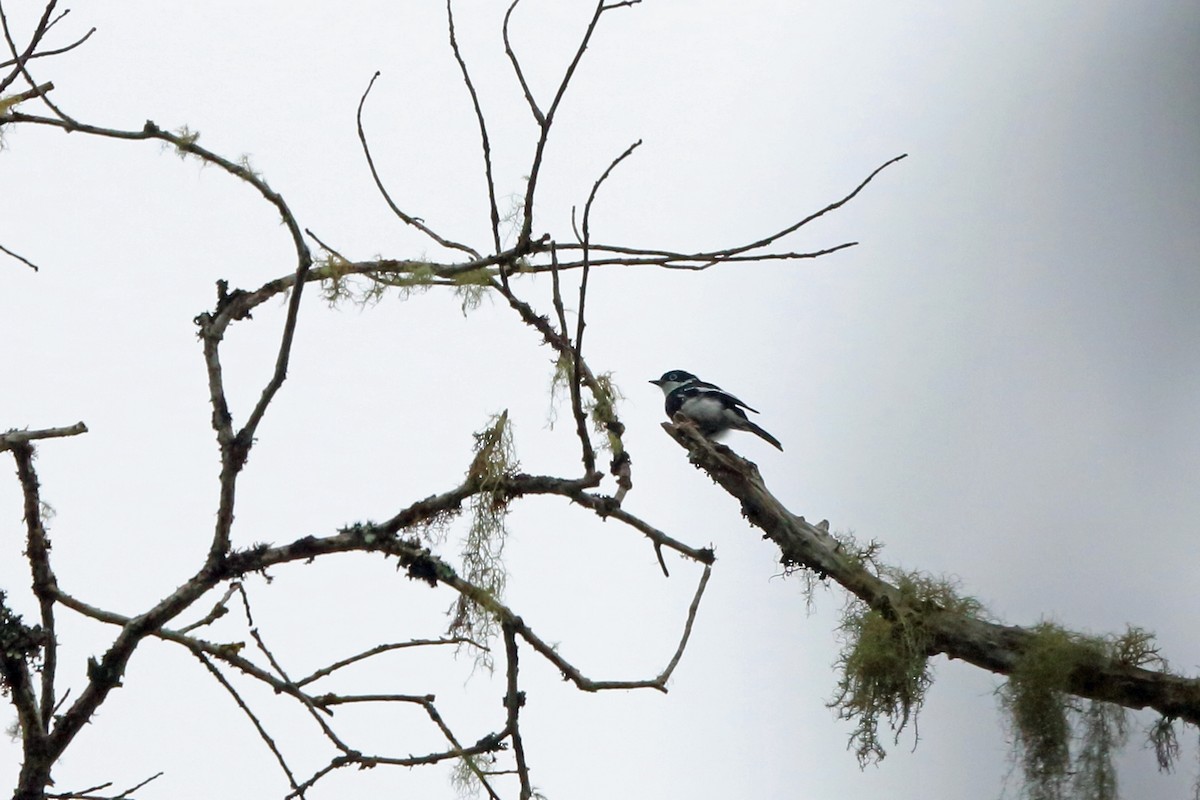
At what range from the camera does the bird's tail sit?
9.02ft

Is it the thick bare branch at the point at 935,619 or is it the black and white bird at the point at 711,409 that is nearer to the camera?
the thick bare branch at the point at 935,619

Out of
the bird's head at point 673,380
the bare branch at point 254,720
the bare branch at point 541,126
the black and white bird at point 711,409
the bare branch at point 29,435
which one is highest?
the bird's head at point 673,380

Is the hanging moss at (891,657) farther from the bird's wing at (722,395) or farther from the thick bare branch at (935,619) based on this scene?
the bird's wing at (722,395)

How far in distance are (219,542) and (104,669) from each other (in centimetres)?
23

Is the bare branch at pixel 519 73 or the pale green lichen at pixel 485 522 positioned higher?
the bare branch at pixel 519 73

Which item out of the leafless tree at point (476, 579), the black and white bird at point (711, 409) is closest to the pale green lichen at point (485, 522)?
the leafless tree at point (476, 579)

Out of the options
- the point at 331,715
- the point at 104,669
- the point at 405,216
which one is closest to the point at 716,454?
the point at 405,216

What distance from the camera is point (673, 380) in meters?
3.11

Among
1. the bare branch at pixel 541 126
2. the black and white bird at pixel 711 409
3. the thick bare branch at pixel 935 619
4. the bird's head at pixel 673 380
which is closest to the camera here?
the bare branch at pixel 541 126

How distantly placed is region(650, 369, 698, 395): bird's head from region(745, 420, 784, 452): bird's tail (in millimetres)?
324

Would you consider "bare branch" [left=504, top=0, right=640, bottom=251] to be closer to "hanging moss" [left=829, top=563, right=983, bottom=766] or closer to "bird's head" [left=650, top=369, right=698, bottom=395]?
"hanging moss" [left=829, top=563, right=983, bottom=766]

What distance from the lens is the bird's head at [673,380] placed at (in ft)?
10.1

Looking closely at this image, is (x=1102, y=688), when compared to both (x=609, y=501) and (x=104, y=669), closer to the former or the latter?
(x=609, y=501)

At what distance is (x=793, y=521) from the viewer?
1.95m
